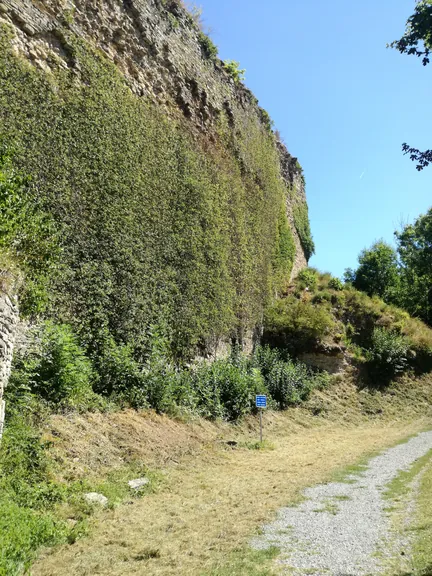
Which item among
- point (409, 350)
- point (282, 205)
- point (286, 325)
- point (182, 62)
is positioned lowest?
point (409, 350)

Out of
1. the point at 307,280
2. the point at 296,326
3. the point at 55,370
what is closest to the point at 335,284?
the point at 307,280

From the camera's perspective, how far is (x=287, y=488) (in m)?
7.64

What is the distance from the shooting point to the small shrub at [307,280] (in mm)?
23938

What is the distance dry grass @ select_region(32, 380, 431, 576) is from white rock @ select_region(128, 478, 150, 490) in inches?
11.3

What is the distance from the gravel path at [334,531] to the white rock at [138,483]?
7.24 ft

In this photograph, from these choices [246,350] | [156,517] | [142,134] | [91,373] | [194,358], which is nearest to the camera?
[156,517]

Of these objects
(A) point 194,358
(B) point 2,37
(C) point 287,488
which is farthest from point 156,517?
(B) point 2,37

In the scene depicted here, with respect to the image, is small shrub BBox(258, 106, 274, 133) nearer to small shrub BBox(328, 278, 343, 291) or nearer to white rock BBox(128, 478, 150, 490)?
small shrub BBox(328, 278, 343, 291)

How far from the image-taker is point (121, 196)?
38.1 feet

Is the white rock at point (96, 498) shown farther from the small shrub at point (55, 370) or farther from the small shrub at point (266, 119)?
the small shrub at point (266, 119)

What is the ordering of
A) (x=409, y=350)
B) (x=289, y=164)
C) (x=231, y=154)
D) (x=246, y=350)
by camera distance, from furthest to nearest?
(x=289, y=164)
(x=409, y=350)
(x=231, y=154)
(x=246, y=350)

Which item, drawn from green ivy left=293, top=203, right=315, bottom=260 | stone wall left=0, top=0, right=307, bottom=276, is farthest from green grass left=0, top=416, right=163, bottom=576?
green ivy left=293, top=203, right=315, bottom=260

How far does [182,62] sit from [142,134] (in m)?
5.20

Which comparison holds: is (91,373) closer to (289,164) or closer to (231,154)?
(231,154)
